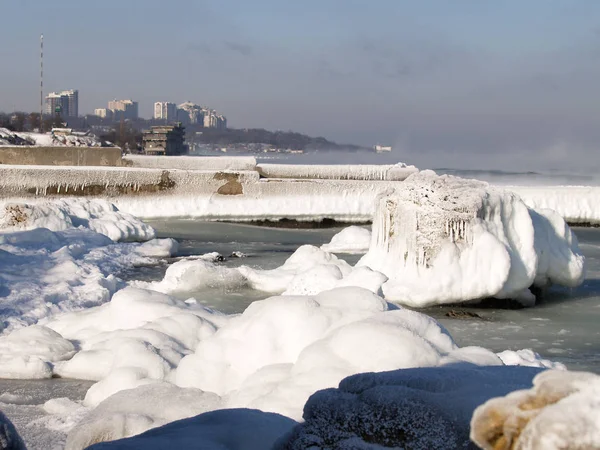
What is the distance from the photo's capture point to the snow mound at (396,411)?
2.71 m

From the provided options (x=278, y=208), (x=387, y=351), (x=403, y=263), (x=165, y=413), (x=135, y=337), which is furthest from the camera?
(x=278, y=208)

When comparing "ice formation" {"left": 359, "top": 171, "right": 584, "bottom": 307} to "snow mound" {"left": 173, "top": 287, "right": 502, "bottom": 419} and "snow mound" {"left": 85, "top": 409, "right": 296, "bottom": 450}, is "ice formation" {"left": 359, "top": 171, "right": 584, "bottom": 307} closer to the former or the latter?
"snow mound" {"left": 173, "top": 287, "right": 502, "bottom": 419}

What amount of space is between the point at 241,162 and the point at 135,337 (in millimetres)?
18149

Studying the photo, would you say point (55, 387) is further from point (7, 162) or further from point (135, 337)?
point (7, 162)

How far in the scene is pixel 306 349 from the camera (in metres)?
4.26

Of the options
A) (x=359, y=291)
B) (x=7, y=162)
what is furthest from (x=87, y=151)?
(x=359, y=291)

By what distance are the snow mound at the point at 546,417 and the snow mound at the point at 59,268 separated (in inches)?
245

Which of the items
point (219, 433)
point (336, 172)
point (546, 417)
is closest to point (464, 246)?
point (219, 433)

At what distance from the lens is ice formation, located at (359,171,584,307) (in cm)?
902

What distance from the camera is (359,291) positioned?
5.17 m

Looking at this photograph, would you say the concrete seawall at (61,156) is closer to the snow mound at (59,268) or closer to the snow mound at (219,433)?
the snow mound at (59,268)

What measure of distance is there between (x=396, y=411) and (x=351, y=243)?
38.0 feet

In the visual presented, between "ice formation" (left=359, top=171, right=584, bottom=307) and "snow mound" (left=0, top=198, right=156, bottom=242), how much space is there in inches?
288

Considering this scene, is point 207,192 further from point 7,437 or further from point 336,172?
point 7,437
